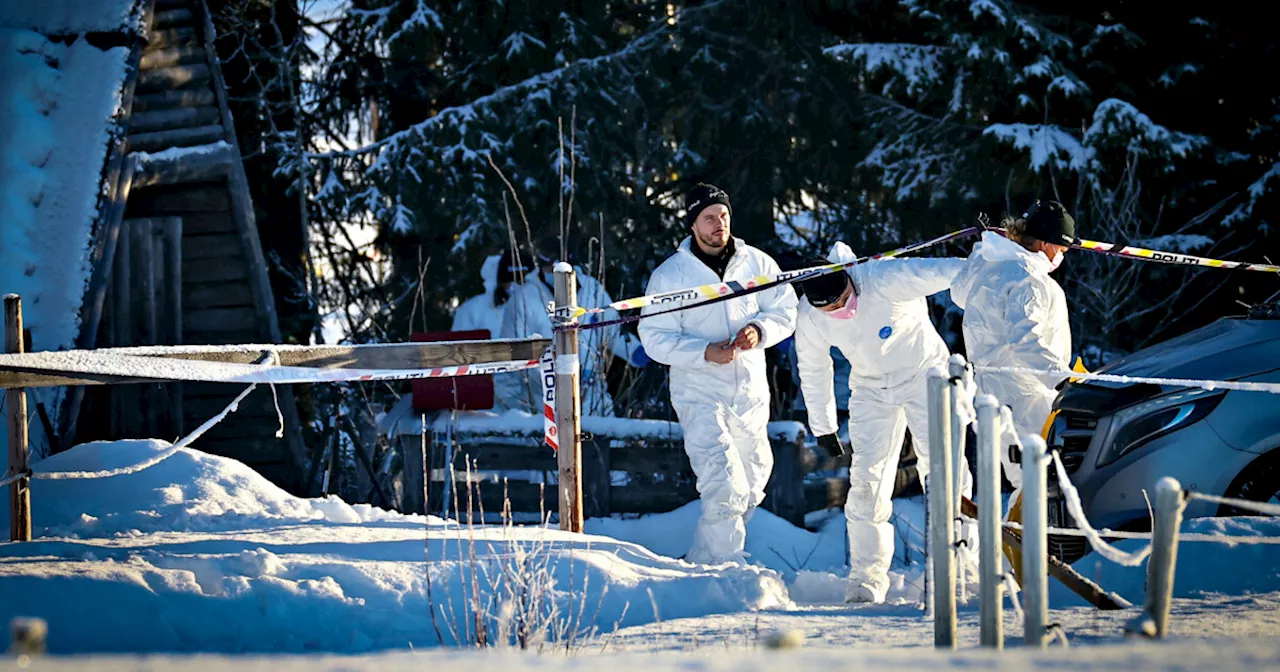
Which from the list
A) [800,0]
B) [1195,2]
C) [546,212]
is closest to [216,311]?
[546,212]

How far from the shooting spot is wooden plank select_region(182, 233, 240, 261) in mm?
9766

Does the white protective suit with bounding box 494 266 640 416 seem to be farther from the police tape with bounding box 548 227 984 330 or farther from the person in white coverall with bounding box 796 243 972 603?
the person in white coverall with bounding box 796 243 972 603

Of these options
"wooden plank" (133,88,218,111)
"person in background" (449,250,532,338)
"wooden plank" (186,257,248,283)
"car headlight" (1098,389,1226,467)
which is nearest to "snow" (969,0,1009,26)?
"person in background" (449,250,532,338)

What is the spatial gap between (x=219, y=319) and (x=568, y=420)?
487 centimetres

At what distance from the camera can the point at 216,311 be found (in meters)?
9.82

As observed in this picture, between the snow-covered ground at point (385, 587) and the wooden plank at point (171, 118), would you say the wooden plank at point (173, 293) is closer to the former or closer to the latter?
the wooden plank at point (171, 118)

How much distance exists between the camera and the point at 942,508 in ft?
12.0

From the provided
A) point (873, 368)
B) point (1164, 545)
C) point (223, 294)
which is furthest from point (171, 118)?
point (1164, 545)

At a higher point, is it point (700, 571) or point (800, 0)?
point (800, 0)

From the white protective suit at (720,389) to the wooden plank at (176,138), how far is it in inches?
186

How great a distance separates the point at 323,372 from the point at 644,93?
8.23 metres

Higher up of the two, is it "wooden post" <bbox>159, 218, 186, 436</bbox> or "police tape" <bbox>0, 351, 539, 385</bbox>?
"wooden post" <bbox>159, 218, 186, 436</bbox>

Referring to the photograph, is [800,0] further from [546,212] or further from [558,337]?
[558,337]

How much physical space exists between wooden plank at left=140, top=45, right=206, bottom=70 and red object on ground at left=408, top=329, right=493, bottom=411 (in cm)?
322
